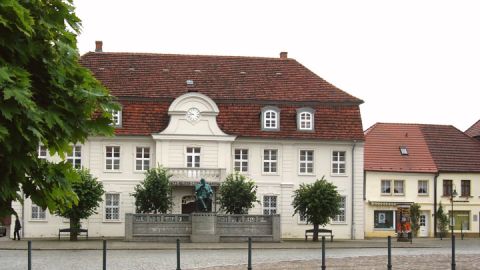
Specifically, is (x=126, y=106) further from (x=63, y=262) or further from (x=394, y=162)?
(x=63, y=262)

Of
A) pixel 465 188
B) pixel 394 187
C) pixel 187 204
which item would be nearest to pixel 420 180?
pixel 394 187

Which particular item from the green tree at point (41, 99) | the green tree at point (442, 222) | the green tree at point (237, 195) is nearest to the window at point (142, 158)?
the green tree at point (237, 195)

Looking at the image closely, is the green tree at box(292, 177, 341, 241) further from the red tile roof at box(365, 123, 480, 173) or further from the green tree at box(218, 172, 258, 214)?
the red tile roof at box(365, 123, 480, 173)

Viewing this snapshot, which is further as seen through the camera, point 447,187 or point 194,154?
point 447,187

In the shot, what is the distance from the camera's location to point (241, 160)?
5156 cm

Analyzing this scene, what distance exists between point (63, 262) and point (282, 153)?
26.7 metres

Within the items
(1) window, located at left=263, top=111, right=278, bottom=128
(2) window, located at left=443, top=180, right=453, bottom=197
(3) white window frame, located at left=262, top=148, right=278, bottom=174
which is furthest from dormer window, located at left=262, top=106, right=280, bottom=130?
(2) window, located at left=443, top=180, right=453, bottom=197

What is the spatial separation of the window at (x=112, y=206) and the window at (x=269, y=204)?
27.8 feet

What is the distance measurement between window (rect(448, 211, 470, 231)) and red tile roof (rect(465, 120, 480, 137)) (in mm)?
7803

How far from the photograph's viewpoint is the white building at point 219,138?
50.0 meters

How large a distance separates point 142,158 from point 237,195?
766cm

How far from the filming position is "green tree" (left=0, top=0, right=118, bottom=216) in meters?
8.92

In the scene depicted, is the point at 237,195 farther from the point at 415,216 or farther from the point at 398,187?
the point at 398,187

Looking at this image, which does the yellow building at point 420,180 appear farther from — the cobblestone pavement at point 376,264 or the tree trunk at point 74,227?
the cobblestone pavement at point 376,264
